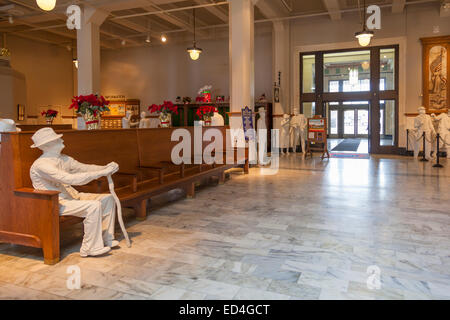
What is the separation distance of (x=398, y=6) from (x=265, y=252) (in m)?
10.4

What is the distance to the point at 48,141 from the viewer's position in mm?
2977

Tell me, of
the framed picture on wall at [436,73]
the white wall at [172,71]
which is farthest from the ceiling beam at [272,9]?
the framed picture on wall at [436,73]

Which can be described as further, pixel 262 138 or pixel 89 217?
pixel 262 138

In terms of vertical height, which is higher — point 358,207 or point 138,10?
point 138,10

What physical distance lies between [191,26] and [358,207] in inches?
405

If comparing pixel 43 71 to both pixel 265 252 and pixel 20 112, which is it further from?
pixel 265 252

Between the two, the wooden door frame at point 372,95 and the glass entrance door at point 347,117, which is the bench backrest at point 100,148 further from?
the glass entrance door at point 347,117

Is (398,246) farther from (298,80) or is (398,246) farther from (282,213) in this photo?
(298,80)

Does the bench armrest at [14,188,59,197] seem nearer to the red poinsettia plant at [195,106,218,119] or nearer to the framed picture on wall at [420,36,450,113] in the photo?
the red poinsettia plant at [195,106,218,119]

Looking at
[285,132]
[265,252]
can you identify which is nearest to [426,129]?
[285,132]

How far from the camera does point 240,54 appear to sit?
340 inches

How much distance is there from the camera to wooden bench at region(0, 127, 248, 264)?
289 centimetres
